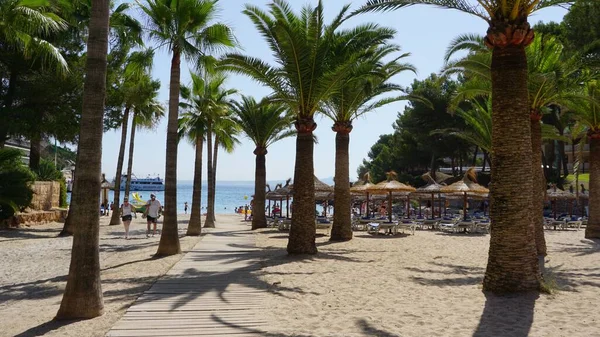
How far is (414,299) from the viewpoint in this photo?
747cm

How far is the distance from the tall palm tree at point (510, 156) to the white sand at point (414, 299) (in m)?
0.42

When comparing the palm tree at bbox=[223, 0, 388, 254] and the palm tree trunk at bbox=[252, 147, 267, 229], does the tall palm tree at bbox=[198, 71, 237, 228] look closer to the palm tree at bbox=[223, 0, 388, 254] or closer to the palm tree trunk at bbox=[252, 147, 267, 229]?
the palm tree trunk at bbox=[252, 147, 267, 229]

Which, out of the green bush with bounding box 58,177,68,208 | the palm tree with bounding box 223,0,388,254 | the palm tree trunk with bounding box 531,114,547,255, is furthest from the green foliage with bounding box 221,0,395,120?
the green bush with bounding box 58,177,68,208

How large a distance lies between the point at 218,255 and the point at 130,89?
13.5 metres

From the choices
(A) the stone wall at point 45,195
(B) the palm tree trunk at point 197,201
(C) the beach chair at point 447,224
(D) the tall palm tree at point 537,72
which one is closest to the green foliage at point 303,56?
(D) the tall palm tree at point 537,72

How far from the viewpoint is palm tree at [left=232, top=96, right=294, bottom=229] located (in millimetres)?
23047

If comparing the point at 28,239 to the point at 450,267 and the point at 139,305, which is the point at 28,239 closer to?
the point at 139,305

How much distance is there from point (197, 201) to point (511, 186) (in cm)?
1392

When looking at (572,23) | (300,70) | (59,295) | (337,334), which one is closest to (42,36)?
(300,70)

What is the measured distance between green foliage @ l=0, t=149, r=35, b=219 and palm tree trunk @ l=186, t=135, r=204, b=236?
6327 mm

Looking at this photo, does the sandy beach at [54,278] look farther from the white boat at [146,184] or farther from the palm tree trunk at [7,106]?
the white boat at [146,184]

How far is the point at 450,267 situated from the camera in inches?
438

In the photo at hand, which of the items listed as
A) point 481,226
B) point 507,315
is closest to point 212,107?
point 481,226

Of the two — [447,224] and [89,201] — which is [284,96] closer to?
[89,201]
